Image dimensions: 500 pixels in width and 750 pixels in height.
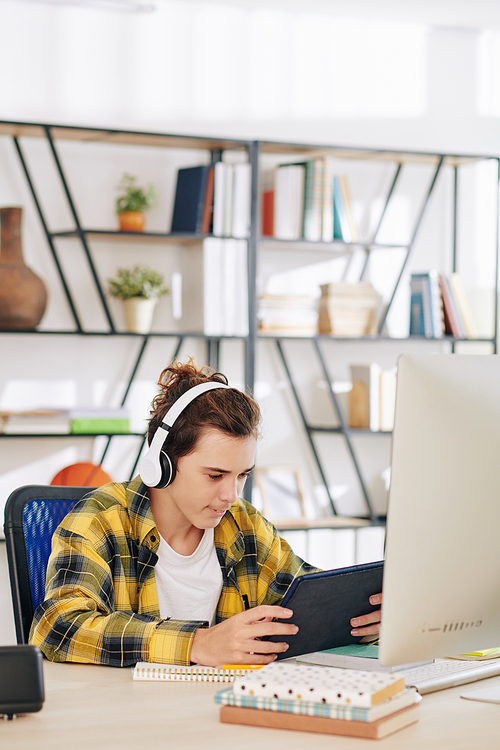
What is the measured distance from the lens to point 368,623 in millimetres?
1546

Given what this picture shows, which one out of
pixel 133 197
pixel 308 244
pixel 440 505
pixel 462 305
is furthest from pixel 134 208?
pixel 440 505

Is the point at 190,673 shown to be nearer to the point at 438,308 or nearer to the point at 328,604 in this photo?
the point at 328,604

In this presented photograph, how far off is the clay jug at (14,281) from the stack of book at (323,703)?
7.75ft

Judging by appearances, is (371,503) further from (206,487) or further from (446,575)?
(446,575)

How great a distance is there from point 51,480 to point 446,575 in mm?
2569

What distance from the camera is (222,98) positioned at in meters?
3.84

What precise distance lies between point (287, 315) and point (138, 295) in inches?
23.3

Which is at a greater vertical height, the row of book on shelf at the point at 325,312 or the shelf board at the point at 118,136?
the shelf board at the point at 118,136

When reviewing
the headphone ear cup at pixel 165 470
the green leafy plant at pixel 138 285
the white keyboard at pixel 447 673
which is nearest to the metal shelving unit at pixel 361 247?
the green leafy plant at pixel 138 285

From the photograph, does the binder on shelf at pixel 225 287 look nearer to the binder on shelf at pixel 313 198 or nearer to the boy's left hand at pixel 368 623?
the binder on shelf at pixel 313 198

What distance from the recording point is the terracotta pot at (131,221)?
3.54 m

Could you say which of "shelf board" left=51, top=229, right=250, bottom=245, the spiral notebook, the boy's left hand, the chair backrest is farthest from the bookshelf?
the spiral notebook

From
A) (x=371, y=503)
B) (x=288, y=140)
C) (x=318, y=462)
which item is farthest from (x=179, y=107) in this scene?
(x=371, y=503)

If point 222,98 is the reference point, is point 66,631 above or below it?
below
